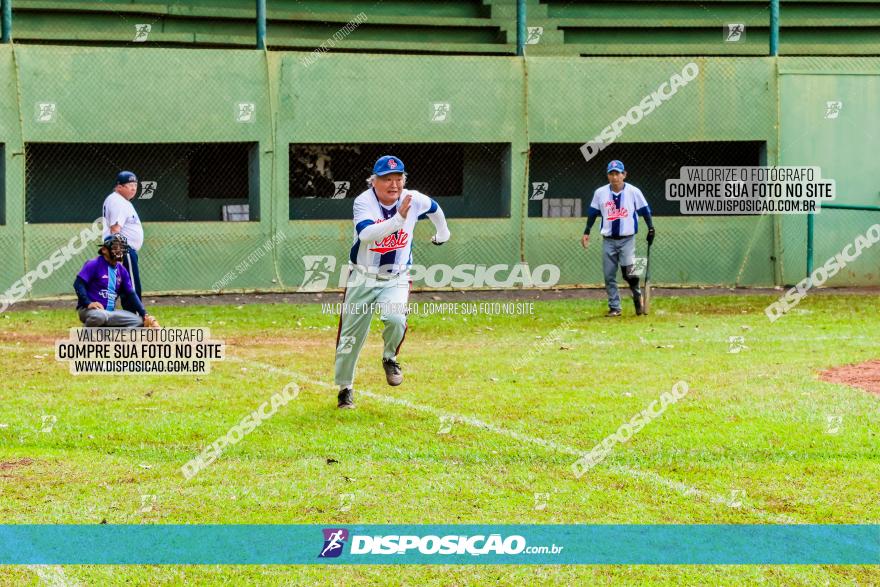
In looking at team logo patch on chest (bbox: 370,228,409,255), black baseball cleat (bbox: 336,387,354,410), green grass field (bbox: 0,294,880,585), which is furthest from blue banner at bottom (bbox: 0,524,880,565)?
team logo patch on chest (bbox: 370,228,409,255)

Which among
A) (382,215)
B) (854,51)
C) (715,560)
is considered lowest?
(715,560)

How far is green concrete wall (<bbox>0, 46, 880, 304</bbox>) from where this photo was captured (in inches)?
788

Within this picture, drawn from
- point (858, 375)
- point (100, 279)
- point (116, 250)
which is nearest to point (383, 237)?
point (116, 250)

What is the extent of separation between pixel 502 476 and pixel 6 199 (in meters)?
13.9

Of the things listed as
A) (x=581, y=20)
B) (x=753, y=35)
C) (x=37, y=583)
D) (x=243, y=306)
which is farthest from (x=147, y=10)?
(x=37, y=583)

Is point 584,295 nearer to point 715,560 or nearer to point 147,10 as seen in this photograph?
point 147,10

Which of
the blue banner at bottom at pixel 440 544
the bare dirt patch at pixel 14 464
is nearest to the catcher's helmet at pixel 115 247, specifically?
the bare dirt patch at pixel 14 464

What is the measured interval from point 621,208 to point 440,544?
38.3ft

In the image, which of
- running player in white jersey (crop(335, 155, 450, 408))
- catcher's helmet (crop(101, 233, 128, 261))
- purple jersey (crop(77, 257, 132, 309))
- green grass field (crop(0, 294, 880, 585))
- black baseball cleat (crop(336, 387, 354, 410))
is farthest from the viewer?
purple jersey (crop(77, 257, 132, 309))

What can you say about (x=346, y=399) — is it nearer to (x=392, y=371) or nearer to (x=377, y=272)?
(x=392, y=371)

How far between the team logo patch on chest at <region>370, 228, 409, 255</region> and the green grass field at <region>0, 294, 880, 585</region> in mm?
1396

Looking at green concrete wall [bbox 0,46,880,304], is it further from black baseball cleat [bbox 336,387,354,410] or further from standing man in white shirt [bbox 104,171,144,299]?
black baseball cleat [bbox 336,387,354,410]

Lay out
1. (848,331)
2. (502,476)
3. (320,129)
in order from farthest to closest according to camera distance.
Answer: (320,129) → (848,331) → (502,476)

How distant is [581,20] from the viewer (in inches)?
982
